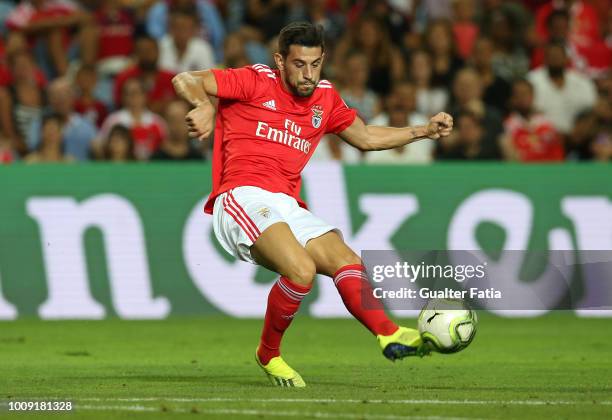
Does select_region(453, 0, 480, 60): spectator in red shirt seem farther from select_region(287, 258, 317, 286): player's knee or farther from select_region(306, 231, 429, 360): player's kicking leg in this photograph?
select_region(287, 258, 317, 286): player's knee

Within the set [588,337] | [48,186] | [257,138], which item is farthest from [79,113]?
[257,138]

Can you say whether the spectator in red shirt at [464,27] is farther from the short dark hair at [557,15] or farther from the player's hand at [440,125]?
the player's hand at [440,125]

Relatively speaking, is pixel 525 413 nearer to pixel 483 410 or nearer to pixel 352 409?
pixel 483 410

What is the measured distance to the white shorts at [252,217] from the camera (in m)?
9.06

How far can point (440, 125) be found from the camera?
9555mm

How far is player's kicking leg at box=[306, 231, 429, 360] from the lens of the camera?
8.78 meters

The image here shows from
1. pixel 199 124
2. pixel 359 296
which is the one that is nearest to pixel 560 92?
pixel 359 296

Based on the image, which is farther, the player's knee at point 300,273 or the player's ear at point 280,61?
the player's ear at point 280,61

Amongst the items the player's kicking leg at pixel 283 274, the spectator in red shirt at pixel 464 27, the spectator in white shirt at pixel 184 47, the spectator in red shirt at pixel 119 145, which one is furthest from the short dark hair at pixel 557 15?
the player's kicking leg at pixel 283 274

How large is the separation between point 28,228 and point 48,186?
52 centimetres

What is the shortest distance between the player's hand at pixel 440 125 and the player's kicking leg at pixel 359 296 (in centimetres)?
101

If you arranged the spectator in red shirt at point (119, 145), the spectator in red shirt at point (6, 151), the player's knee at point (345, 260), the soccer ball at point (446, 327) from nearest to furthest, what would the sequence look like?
the soccer ball at point (446, 327), the player's knee at point (345, 260), the spectator in red shirt at point (119, 145), the spectator in red shirt at point (6, 151)

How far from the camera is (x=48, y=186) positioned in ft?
49.6

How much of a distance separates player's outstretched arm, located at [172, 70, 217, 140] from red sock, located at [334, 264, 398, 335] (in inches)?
55.0
